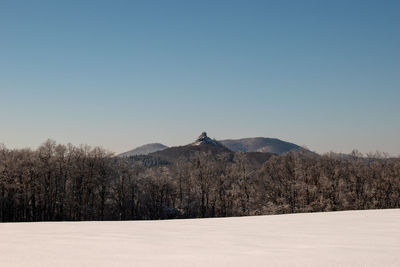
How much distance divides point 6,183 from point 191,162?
29.0 metres

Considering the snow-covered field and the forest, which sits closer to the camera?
the snow-covered field

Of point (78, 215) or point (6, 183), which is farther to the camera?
point (78, 215)

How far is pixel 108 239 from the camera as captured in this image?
7828 mm

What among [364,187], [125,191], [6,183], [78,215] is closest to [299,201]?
[364,187]

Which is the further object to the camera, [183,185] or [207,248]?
[183,185]

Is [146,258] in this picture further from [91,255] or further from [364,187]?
[364,187]

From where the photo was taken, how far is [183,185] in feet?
194

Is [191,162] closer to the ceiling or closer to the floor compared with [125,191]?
closer to the ceiling

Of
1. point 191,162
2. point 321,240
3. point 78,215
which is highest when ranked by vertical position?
point 191,162

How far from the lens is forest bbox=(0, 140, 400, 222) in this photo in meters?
43.1

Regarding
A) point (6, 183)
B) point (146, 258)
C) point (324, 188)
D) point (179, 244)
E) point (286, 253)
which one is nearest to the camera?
point (146, 258)

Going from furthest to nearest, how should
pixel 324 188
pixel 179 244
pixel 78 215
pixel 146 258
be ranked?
1. pixel 324 188
2. pixel 78 215
3. pixel 179 244
4. pixel 146 258

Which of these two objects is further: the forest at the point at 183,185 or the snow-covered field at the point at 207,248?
the forest at the point at 183,185

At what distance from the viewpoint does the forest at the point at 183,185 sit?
43.1 m
